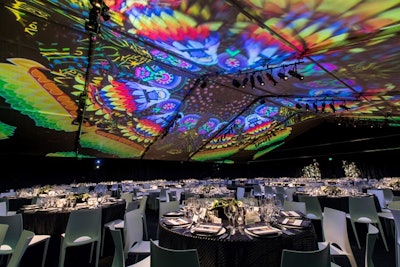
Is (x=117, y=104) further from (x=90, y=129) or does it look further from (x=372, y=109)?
(x=372, y=109)

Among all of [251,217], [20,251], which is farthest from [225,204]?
[20,251]

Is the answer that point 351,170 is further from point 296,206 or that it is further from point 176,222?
point 176,222

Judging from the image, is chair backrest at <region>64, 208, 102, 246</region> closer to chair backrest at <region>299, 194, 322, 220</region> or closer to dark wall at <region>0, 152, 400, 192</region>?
chair backrest at <region>299, 194, 322, 220</region>

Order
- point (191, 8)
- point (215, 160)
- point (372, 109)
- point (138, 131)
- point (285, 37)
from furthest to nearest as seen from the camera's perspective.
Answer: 1. point (215, 160)
2. point (138, 131)
3. point (372, 109)
4. point (285, 37)
5. point (191, 8)

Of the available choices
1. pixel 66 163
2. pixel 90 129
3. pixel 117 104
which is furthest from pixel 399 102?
pixel 66 163

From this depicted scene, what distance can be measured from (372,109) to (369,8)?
737cm

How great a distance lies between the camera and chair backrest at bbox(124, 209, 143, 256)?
261cm

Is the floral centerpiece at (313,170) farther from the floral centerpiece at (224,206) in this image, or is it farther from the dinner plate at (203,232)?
the dinner plate at (203,232)

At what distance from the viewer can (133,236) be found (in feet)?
9.14

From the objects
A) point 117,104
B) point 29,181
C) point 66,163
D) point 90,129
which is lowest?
point 29,181

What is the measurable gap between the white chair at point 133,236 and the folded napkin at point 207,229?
0.93m

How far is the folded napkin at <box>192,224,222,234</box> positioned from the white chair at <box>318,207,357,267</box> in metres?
1.29

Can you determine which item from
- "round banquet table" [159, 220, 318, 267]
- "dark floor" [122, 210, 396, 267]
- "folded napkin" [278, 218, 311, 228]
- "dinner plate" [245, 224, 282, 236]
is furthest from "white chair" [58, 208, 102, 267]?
"folded napkin" [278, 218, 311, 228]

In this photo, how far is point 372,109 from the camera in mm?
8820
